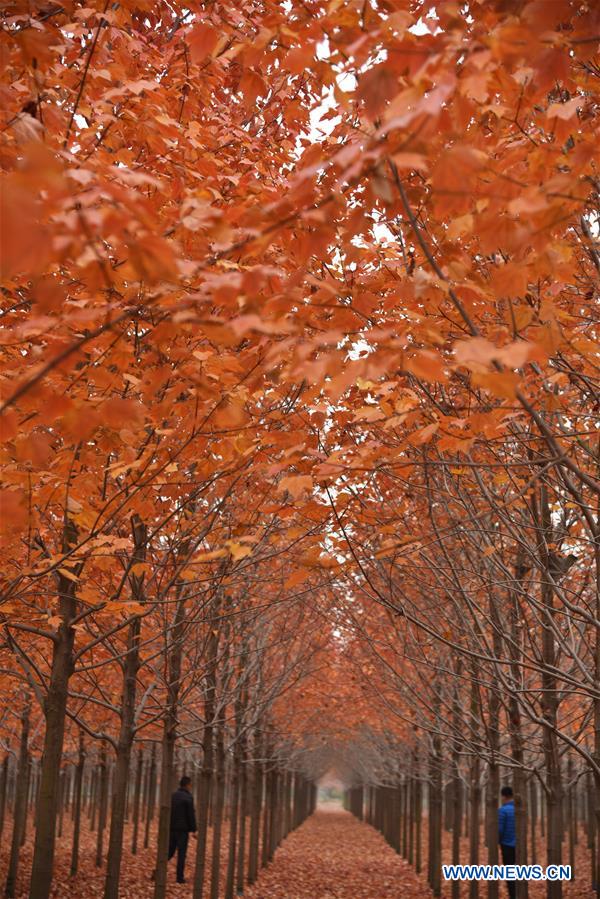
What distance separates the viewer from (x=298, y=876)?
14562 millimetres

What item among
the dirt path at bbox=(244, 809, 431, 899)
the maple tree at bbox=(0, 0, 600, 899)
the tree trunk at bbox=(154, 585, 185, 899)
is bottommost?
the dirt path at bbox=(244, 809, 431, 899)

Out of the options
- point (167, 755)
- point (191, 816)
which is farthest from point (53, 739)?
point (191, 816)

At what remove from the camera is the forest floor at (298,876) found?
11.3 m

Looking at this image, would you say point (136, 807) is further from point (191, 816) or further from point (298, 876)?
point (191, 816)

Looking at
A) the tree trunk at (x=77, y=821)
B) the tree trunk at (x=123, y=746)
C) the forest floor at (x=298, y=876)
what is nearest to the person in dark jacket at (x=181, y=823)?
the forest floor at (x=298, y=876)

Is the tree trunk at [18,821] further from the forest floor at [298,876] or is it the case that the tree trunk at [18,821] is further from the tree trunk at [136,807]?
the tree trunk at [136,807]

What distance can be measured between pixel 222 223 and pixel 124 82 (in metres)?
1.99

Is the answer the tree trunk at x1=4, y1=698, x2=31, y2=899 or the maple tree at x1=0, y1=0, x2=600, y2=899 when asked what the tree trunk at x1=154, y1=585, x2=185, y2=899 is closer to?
the maple tree at x1=0, y1=0, x2=600, y2=899

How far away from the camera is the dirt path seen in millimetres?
12320

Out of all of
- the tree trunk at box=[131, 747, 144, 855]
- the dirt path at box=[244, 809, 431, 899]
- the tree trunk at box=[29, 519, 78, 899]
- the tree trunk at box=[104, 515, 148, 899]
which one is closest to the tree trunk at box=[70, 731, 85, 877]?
the tree trunk at box=[131, 747, 144, 855]

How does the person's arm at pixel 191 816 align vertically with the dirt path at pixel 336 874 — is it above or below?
above

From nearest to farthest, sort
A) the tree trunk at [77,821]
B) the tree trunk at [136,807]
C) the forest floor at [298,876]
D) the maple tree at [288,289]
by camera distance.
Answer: the maple tree at [288,289], the forest floor at [298,876], the tree trunk at [77,821], the tree trunk at [136,807]

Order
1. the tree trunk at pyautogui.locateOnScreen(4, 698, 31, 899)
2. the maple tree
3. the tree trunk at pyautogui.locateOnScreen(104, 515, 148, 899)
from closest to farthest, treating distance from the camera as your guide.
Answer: the maple tree < the tree trunk at pyautogui.locateOnScreen(104, 515, 148, 899) < the tree trunk at pyautogui.locateOnScreen(4, 698, 31, 899)

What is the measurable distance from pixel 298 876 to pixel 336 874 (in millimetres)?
1200
